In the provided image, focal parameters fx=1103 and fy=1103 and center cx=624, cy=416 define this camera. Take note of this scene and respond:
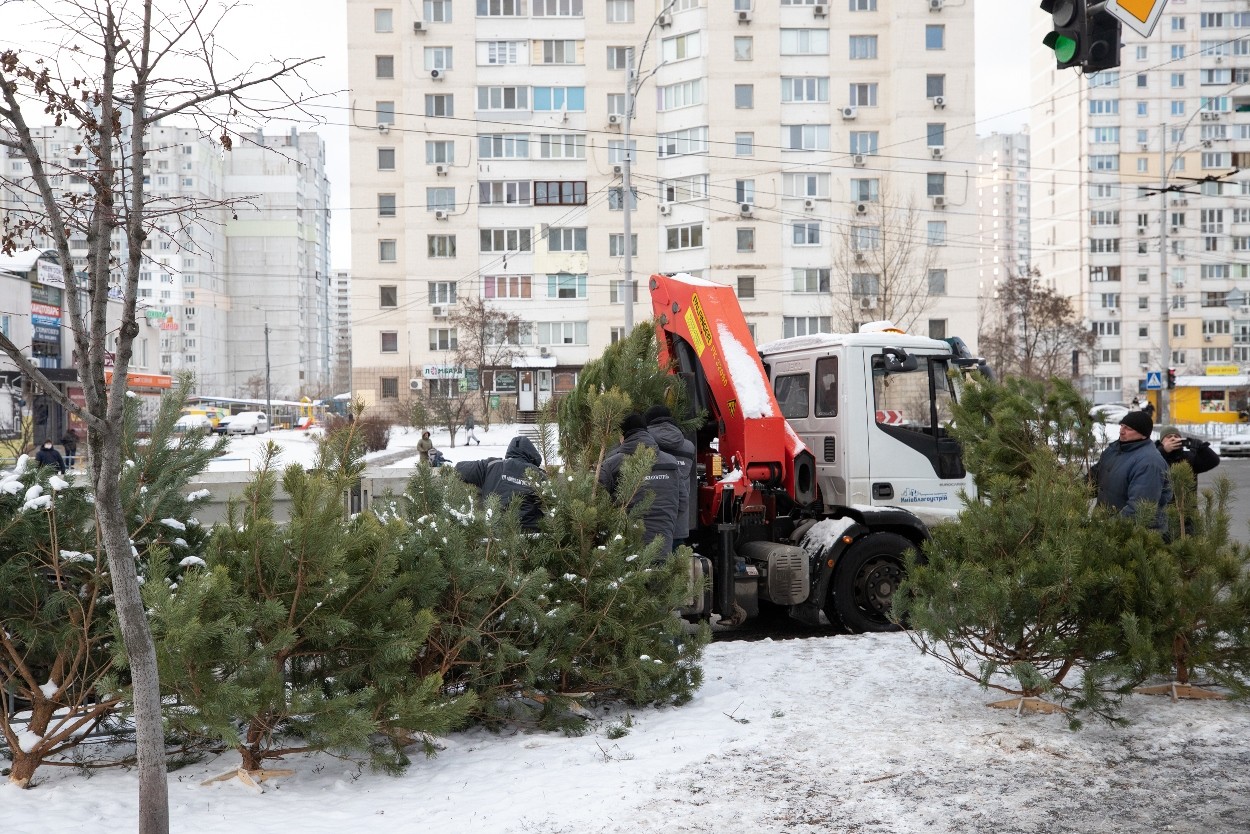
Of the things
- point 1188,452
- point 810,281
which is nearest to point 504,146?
point 810,281

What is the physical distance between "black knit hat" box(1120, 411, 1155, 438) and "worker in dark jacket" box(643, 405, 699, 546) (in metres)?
2.89

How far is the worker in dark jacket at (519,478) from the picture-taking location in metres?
6.59

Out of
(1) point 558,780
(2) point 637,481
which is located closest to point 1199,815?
(1) point 558,780

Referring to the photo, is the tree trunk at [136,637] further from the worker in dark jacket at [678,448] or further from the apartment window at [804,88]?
the apartment window at [804,88]

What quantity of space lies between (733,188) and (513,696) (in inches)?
2104

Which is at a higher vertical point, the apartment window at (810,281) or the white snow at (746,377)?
the apartment window at (810,281)

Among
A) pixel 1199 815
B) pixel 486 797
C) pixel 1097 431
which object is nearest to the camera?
pixel 1199 815

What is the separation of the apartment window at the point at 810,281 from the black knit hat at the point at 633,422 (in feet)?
170

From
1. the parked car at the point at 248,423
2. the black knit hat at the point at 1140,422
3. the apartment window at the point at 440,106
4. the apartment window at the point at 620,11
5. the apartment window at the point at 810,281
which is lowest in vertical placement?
the parked car at the point at 248,423

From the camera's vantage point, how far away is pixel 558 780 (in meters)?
5.19

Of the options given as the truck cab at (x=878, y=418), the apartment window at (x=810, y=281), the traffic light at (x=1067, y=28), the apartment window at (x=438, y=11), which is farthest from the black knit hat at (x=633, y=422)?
the apartment window at (x=438, y=11)

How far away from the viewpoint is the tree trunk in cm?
372

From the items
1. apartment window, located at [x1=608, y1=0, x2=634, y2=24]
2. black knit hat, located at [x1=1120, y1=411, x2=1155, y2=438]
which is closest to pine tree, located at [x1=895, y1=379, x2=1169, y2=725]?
black knit hat, located at [x1=1120, y1=411, x2=1155, y2=438]

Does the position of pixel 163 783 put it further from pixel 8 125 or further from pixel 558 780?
pixel 8 125
